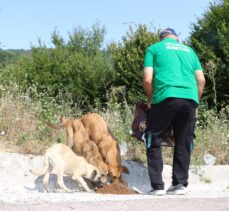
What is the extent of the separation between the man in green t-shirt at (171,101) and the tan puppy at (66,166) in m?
0.93

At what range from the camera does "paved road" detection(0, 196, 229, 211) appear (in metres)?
5.69

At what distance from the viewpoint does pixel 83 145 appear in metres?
8.05

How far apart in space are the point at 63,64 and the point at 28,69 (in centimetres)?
176

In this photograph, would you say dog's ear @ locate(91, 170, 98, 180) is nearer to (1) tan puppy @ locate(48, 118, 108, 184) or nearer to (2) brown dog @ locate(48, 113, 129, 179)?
(1) tan puppy @ locate(48, 118, 108, 184)

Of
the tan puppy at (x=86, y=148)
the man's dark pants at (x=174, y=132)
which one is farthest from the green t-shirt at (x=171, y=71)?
the tan puppy at (x=86, y=148)

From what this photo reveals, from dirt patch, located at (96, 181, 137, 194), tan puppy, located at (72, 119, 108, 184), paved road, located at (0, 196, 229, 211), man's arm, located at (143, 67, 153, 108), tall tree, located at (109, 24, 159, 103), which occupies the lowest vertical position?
dirt patch, located at (96, 181, 137, 194)

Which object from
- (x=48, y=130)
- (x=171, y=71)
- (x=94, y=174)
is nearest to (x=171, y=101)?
(x=171, y=71)

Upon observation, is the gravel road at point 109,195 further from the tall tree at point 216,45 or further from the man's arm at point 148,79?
the tall tree at point 216,45

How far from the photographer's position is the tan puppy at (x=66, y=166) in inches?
294

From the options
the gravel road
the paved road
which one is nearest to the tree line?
the gravel road

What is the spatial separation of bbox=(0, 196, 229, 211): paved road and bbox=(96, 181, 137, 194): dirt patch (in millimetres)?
1259

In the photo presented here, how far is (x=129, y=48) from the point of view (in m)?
21.3

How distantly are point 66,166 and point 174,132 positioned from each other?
1.65 m

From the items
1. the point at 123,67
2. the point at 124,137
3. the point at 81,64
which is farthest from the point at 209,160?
the point at 81,64
